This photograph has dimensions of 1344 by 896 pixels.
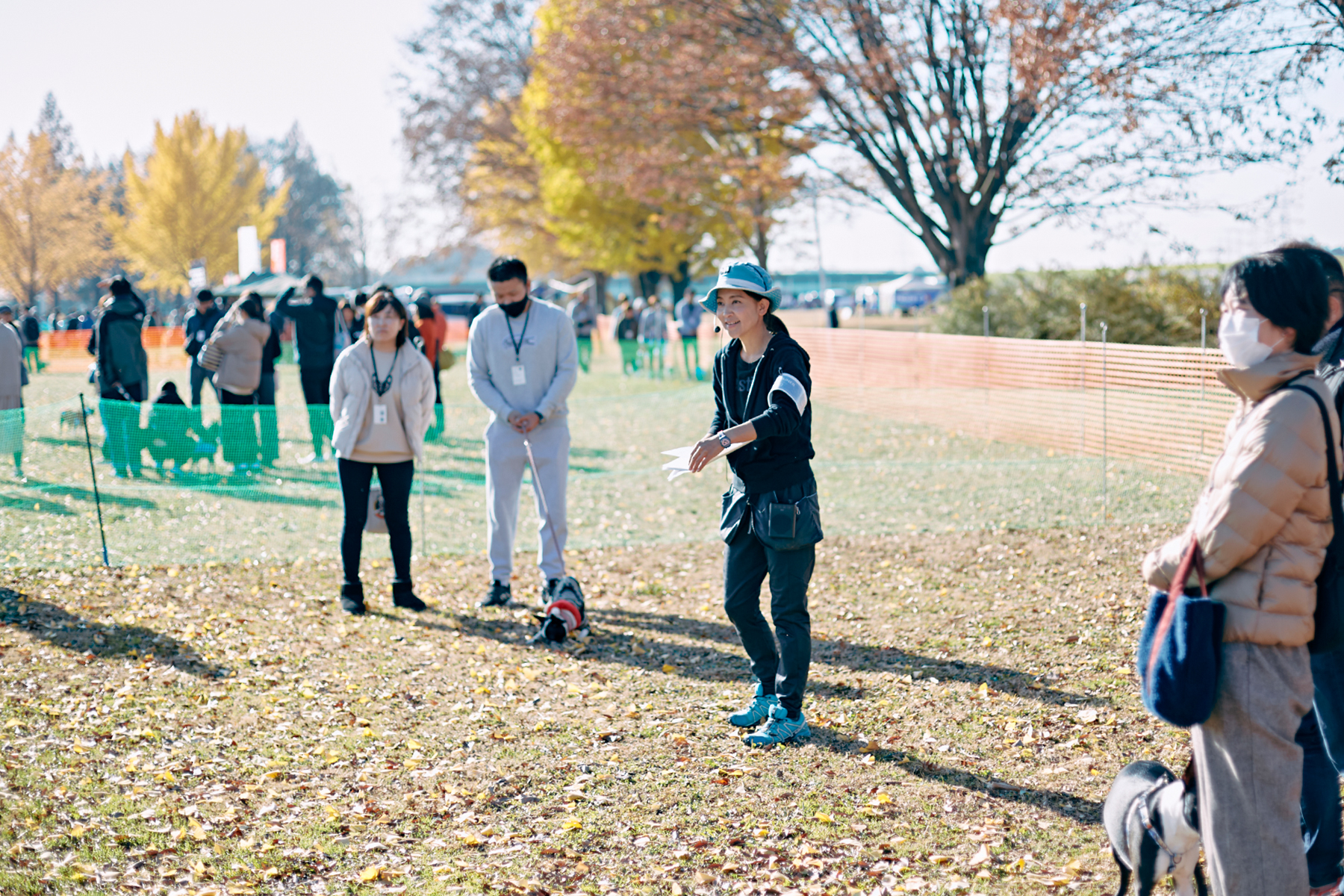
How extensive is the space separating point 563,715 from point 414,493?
609cm

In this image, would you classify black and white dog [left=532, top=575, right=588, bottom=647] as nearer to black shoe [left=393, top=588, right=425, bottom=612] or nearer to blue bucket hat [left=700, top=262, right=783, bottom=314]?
black shoe [left=393, top=588, right=425, bottom=612]

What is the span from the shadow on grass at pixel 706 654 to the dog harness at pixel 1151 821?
7.56 ft

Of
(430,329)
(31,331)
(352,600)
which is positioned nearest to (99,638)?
(352,600)

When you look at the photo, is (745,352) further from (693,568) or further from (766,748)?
(693,568)

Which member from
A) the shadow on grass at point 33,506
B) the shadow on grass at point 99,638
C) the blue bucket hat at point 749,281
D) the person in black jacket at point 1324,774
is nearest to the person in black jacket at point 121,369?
the shadow on grass at point 33,506

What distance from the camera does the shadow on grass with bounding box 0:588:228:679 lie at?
624cm

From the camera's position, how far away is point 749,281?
180 inches

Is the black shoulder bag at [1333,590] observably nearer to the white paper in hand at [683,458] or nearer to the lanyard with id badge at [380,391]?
the white paper in hand at [683,458]

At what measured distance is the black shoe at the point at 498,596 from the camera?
7.39 metres

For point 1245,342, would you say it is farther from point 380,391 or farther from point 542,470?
point 380,391

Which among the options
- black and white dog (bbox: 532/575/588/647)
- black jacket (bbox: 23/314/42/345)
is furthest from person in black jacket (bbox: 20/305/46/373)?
black and white dog (bbox: 532/575/588/647)

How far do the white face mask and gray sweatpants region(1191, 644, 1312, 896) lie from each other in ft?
2.15

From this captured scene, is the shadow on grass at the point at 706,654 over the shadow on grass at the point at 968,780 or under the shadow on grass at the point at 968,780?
over

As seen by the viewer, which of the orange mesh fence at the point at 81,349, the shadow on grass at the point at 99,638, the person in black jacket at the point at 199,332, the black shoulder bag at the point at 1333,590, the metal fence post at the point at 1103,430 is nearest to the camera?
the black shoulder bag at the point at 1333,590
